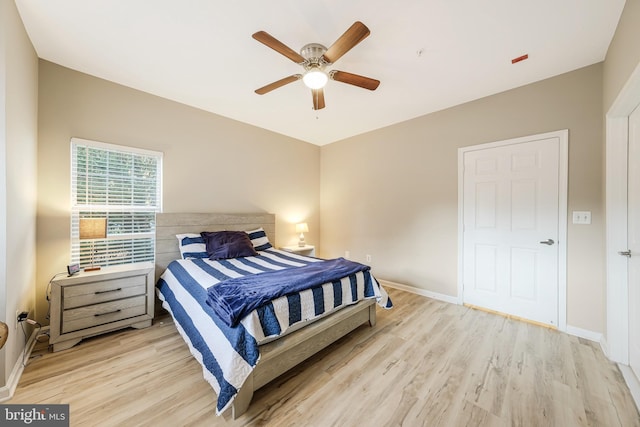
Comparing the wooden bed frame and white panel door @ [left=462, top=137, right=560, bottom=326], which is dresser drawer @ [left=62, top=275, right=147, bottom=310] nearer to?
the wooden bed frame

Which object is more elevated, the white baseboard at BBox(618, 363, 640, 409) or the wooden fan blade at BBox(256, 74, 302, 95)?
the wooden fan blade at BBox(256, 74, 302, 95)

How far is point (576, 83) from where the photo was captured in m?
2.38

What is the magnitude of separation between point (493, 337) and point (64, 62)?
4953 mm

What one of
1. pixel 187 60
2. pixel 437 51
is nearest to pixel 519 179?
pixel 437 51

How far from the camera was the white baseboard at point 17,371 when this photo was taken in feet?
5.02

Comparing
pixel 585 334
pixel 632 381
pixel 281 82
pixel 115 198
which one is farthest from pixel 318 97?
pixel 585 334

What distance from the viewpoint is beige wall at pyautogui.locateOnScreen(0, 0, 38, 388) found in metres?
1.51

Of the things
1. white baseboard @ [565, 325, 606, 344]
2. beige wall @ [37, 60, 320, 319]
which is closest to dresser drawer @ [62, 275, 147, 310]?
beige wall @ [37, 60, 320, 319]

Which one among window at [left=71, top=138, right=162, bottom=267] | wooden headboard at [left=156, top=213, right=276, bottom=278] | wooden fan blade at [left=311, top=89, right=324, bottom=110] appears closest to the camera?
wooden fan blade at [left=311, top=89, right=324, bottom=110]

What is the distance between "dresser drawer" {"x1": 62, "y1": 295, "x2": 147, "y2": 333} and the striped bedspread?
0.78ft

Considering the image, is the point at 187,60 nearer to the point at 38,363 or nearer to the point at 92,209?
the point at 92,209

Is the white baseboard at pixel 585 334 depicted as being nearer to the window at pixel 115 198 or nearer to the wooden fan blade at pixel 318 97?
the wooden fan blade at pixel 318 97

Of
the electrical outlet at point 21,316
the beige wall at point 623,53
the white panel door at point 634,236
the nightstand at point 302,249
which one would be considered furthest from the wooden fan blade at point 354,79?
the electrical outlet at point 21,316

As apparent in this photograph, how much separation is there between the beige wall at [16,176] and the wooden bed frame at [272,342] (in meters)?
1.02
